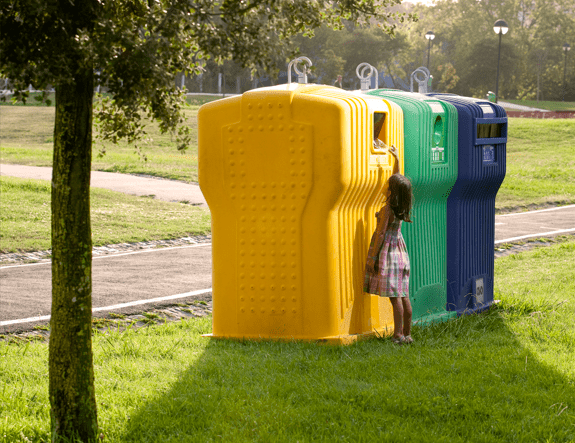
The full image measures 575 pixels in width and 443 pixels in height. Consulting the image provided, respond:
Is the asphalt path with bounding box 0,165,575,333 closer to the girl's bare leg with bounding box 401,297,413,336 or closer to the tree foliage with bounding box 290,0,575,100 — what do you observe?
the girl's bare leg with bounding box 401,297,413,336

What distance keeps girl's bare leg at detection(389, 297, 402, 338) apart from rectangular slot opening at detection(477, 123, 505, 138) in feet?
6.98

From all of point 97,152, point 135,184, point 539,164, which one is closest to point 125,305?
point 135,184

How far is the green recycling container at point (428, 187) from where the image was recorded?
240 inches

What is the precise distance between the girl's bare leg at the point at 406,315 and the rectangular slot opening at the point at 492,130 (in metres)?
2.06

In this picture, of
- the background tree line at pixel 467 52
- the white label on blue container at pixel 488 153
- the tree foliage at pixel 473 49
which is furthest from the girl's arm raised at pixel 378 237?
the tree foliage at pixel 473 49

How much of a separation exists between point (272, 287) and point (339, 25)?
6.67 feet

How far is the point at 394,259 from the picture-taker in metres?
5.53

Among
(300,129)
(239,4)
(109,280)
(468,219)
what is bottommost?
(109,280)

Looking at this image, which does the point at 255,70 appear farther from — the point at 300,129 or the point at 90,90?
the point at 300,129

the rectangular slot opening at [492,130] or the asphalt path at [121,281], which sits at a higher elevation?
the rectangular slot opening at [492,130]

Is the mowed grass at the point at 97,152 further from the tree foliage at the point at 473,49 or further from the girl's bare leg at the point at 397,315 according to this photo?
the tree foliage at the point at 473,49

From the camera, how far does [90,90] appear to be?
3.48 m

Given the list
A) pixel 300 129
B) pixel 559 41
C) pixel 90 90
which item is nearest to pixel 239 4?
pixel 90 90

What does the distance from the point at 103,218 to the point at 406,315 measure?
890 cm
